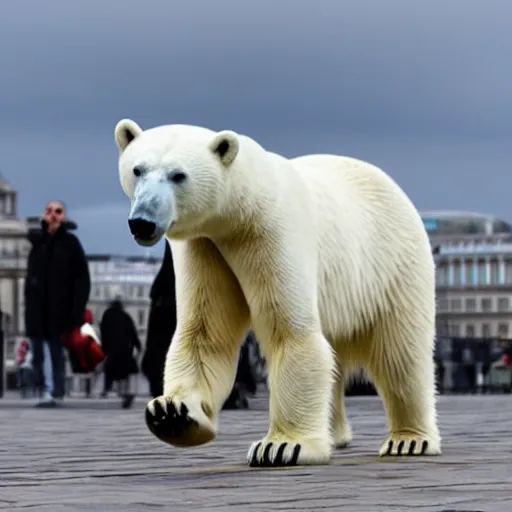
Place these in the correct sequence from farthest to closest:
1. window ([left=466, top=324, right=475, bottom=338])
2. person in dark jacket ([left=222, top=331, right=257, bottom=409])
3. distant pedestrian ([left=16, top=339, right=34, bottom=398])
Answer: window ([left=466, top=324, right=475, bottom=338])
distant pedestrian ([left=16, top=339, right=34, bottom=398])
person in dark jacket ([left=222, top=331, right=257, bottom=409])

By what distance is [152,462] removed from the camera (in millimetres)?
9922

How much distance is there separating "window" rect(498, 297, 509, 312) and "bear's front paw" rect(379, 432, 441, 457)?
18619 cm

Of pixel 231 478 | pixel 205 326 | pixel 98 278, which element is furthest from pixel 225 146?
pixel 98 278

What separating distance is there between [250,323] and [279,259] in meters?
0.40

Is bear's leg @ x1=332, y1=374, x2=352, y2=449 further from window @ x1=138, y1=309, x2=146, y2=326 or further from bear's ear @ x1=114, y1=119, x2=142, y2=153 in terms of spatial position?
window @ x1=138, y1=309, x2=146, y2=326

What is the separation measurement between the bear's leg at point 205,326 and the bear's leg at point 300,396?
247 millimetres

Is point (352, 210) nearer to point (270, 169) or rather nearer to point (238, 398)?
point (270, 169)

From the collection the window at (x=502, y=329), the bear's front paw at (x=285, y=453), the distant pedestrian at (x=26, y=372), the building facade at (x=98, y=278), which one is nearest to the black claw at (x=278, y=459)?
the bear's front paw at (x=285, y=453)

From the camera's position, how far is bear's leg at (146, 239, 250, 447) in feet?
29.9

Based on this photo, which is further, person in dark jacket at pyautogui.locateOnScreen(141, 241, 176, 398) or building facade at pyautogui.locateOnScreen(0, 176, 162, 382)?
building facade at pyautogui.locateOnScreen(0, 176, 162, 382)

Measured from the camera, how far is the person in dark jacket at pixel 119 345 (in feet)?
73.6

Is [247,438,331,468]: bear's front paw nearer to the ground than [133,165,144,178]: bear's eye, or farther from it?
nearer to the ground

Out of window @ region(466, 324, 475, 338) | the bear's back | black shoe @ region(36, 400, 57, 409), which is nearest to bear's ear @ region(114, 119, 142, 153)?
the bear's back

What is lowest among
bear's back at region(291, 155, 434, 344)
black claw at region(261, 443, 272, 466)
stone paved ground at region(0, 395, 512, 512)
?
stone paved ground at region(0, 395, 512, 512)
